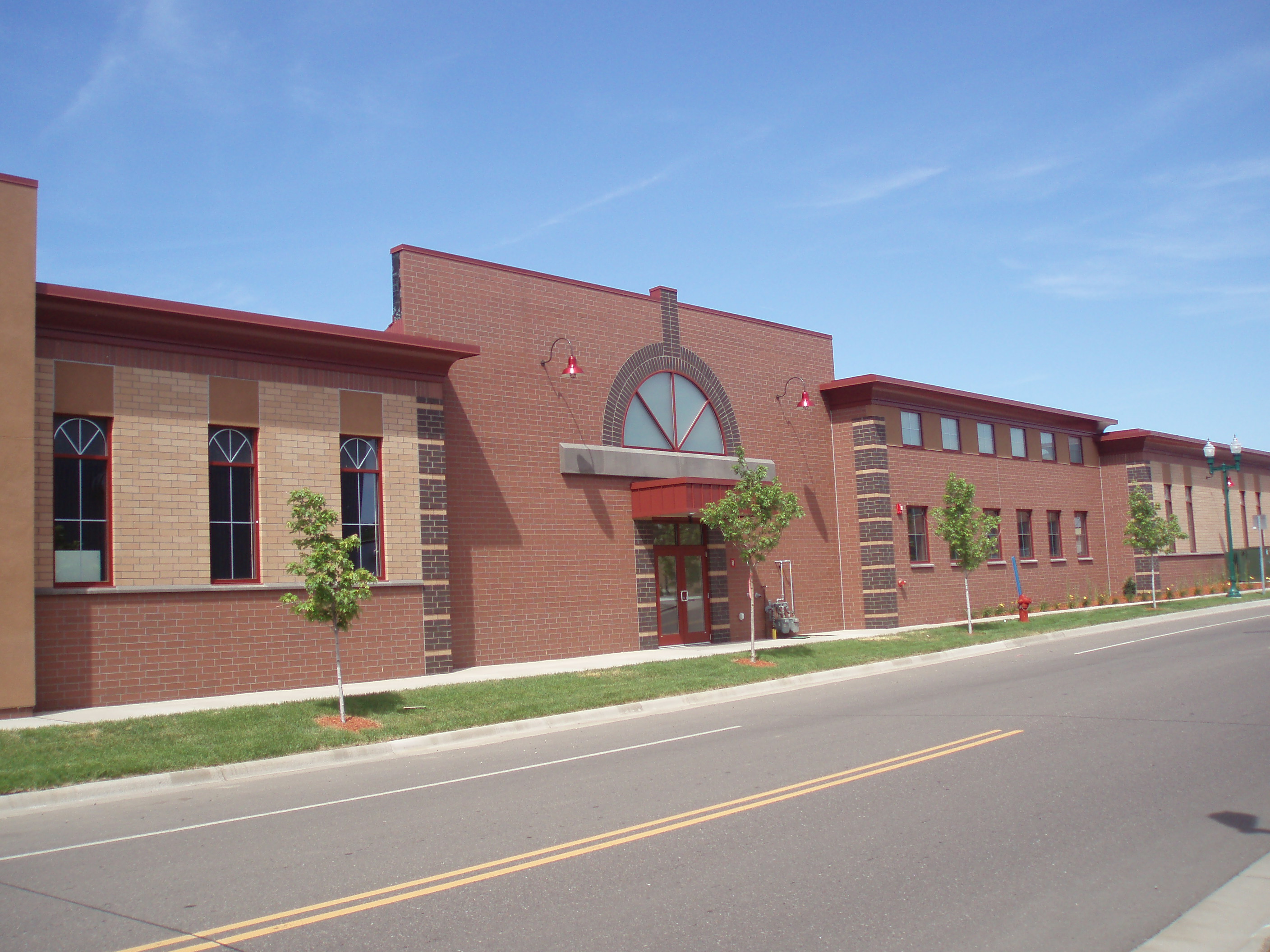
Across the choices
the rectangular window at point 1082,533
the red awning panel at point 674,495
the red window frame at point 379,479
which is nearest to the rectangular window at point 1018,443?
the rectangular window at point 1082,533

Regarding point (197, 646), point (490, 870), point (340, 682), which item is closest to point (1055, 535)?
point (340, 682)

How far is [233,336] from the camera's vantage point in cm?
1700

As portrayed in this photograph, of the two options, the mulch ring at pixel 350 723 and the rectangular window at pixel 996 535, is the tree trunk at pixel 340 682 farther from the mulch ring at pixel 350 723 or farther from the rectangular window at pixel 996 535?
the rectangular window at pixel 996 535

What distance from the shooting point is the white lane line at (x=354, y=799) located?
26.3 ft

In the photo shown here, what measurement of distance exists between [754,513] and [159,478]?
11370 millimetres

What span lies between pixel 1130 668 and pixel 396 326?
14.8 m

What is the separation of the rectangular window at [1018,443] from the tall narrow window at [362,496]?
78.3 feet

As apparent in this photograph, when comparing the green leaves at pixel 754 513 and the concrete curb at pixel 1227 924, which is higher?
the green leaves at pixel 754 513

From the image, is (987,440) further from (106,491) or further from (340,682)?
(106,491)

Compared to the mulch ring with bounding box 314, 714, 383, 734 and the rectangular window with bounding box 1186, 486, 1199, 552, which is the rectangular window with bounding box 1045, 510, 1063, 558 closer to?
the rectangular window with bounding box 1186, 486, 1199, 552

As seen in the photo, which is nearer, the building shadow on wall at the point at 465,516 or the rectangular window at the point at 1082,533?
the building shadow on wall at the point at 465,516

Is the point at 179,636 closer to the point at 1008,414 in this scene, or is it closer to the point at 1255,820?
the point at 1255,820

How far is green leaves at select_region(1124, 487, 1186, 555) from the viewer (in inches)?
1310

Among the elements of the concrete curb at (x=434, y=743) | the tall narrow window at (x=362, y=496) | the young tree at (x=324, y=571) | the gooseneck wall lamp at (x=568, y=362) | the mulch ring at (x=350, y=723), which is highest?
the gooseneck wall lamp at (x=568, y=362)
